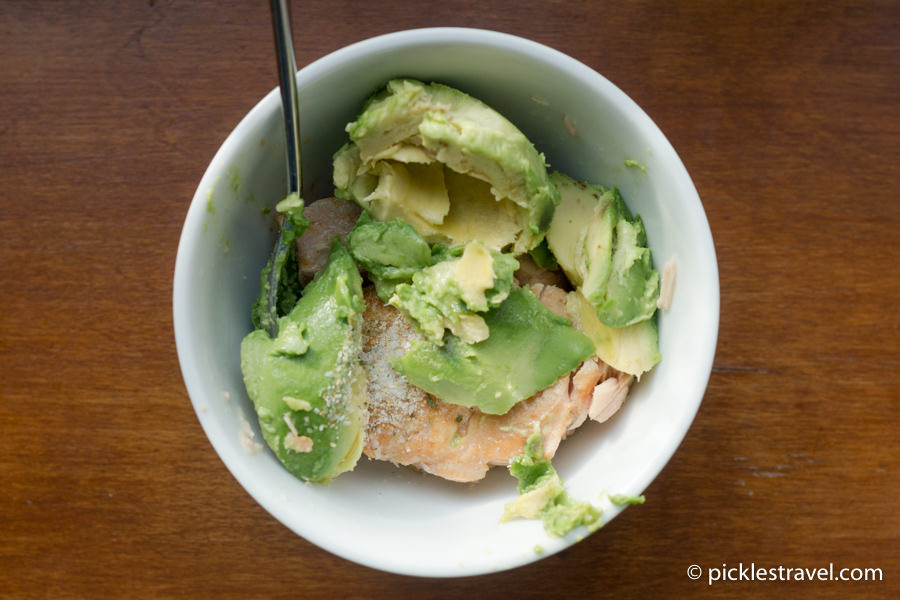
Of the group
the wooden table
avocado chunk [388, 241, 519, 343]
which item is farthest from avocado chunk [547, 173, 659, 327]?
the wooden table

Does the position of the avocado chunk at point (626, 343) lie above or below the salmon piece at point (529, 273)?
below

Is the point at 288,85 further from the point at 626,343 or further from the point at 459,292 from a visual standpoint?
the point at 626,343

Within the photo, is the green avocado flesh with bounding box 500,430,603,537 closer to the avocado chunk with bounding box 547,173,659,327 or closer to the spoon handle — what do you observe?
the avocado chunk with bounding box 547,173,659,327

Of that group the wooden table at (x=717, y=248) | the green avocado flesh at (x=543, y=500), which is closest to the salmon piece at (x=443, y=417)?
the green avocado flesh at (x=543, y=500)

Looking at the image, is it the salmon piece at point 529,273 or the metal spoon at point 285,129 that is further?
the salmon piece at point 529,273

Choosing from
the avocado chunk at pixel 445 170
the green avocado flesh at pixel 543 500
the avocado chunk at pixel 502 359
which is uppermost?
the avocado chunk at pixel 445 170

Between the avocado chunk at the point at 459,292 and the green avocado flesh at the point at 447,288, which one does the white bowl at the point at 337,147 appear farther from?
the avocado chunk at the point at 459,292

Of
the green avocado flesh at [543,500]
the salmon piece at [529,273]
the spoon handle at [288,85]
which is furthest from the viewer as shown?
the salmon piece at [529,273]
